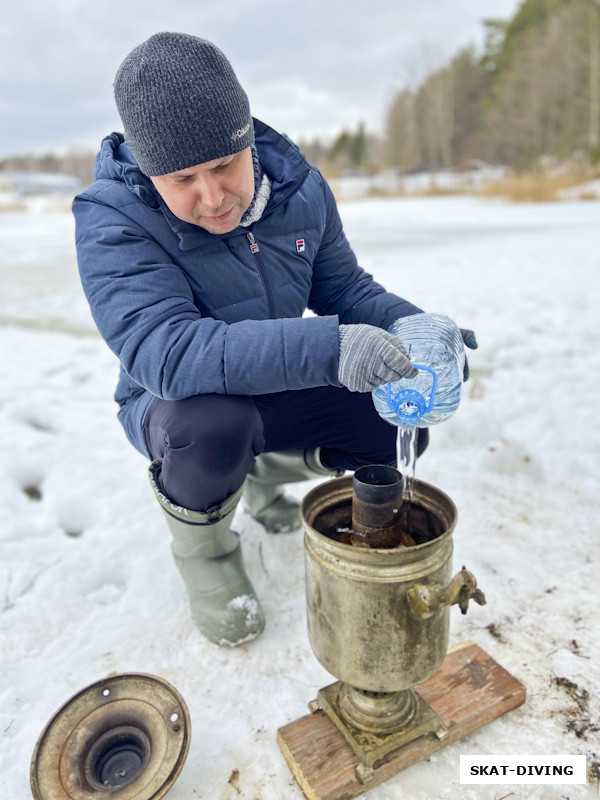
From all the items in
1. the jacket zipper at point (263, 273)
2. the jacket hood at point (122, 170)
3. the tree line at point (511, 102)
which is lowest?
the jacket zipper at point (263, 273)

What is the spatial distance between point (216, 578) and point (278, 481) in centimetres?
48

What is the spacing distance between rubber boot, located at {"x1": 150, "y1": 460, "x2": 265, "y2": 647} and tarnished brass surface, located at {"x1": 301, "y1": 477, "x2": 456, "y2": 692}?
1.34ft

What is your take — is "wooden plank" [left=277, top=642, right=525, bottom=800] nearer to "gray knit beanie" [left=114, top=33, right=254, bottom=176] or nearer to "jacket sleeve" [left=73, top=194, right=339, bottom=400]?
"jacket sleeve" [left=73, top=194, right=339, bottom=400]

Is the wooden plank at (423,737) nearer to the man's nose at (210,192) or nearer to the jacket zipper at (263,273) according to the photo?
the jacket zipper at (263,273)

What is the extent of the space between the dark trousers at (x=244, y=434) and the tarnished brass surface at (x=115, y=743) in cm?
46

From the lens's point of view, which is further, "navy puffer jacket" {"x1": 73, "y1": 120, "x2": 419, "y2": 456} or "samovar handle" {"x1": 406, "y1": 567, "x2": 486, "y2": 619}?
"navy puffer jacket" {"x1": 73, "y1": 120, "x2": 419, "y2": 456}

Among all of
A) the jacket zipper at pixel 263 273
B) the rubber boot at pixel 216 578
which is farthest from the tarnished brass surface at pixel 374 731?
the jacket zipper at pixel 263 273

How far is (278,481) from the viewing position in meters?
2.06

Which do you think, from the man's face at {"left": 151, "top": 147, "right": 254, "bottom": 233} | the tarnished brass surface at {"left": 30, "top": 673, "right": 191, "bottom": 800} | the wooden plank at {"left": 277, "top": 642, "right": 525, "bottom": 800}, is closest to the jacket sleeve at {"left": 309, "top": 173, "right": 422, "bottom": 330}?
the man's face at {"left": 151, "top": 147, "right": 254, "bottom": 233}

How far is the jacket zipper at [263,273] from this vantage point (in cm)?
158

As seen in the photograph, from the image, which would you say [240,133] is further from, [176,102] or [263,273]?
[263,273]

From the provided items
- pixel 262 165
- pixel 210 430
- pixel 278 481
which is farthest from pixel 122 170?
pixel 278 481

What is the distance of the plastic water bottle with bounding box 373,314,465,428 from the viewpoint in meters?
Answer: 1.38

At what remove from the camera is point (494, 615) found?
1.68 metres
